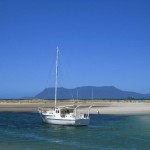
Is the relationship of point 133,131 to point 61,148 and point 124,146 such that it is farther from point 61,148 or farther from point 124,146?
point 61,148

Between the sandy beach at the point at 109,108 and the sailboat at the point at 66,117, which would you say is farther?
the sandy beach at the point at 109,108

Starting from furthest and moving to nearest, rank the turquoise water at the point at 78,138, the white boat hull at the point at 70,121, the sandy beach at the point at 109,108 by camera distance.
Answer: the sandy beach at the point at 109,108 < the white boat hull at the point at 70,121 < the turquoise water at the point at 78,138

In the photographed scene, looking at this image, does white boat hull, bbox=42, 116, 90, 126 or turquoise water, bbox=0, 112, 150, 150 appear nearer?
turquoise water, bbox=0, 112, 150, 150

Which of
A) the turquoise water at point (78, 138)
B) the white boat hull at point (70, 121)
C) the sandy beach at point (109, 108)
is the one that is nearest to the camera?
the turquoise water at point (78, 138)

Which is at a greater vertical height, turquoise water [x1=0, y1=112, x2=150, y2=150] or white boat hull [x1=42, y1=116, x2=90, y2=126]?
white boat hull [x1=42, y1=116, x2=90, y2=126]

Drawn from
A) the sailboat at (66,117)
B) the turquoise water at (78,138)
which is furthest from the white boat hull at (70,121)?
the turquoise water at (78,138)

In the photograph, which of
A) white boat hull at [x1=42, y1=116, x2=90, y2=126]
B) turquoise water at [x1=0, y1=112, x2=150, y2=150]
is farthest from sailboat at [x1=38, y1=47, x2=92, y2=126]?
turquoise water at [x1=0, y1=112, x2=150, y2=150]

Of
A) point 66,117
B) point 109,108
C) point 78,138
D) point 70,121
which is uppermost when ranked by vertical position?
point 109,108

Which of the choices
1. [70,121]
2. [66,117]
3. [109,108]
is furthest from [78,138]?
[109,108]

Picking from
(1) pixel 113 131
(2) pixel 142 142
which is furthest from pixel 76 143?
(1) pixel 113 131

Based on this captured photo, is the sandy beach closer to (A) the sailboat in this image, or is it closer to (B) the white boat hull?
(A) the sailboat

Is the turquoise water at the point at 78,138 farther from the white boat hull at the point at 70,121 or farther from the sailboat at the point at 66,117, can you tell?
the sailboat at the point at 66,117

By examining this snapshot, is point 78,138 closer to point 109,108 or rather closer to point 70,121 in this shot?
point 70,121

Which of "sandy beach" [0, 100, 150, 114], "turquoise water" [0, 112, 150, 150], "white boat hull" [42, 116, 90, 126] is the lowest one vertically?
"turquoise water" [0, 112, 150, 150]
